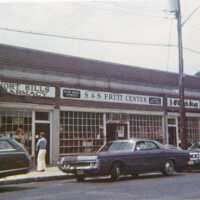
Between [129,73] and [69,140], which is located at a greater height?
[129,73]

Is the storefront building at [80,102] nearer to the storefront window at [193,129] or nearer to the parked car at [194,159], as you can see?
the storefront window at [193,129]

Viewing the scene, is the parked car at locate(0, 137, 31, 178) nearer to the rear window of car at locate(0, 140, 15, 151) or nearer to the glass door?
the rear window of car at locate(0, 140, 15, 151)

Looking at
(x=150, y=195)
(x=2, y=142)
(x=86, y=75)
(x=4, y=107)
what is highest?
(x=86, y=75)

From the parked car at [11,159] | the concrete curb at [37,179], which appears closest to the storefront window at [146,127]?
the concrete curb at [37,179]

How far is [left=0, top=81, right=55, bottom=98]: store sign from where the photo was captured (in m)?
21.8

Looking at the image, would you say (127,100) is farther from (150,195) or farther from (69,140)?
(150,195)

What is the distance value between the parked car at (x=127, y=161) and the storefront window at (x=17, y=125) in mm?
5270

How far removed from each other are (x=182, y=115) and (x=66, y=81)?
594 centimetres

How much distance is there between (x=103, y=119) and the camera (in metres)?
25.9

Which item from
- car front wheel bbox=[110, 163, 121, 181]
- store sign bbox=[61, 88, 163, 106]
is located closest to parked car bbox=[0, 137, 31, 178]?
car front wheel bbox=[110, 163, 121, 181]

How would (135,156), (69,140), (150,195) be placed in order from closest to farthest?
(150,195) < (135,156) < (69,140)

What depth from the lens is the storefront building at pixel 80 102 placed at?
22.4 meters

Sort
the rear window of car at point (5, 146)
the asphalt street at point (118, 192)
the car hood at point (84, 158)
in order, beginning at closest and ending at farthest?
the asphalt street at point (118, 192) < the rear window of car at point (5, 146) < the car hood at point (84, 158)

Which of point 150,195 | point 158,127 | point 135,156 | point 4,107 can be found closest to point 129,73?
point 158,127
